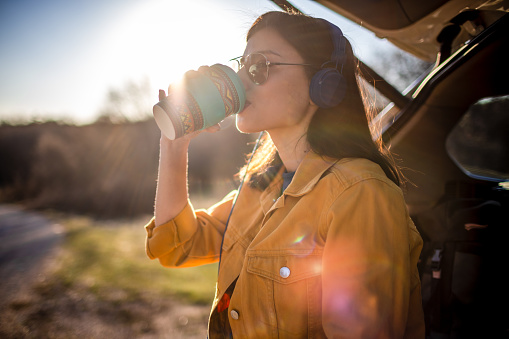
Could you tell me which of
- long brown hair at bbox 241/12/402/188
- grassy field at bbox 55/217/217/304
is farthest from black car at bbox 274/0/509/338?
grassy field at bbox 55/217/217/304

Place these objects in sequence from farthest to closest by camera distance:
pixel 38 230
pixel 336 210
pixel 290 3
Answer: pixel 38 230, pixel 290 3, pixel 336 210

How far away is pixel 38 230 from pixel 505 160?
366 inches

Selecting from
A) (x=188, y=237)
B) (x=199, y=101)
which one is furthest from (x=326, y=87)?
(x=188, y=237)

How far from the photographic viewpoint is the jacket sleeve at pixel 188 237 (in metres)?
1.50

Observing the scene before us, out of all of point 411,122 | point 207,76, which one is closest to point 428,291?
point 411,122

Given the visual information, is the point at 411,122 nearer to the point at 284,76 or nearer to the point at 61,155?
the point at 284,76

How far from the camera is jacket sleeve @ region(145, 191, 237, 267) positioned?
1.50 metres

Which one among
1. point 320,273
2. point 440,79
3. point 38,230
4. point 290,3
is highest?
point 290,3

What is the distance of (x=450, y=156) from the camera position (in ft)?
5.94

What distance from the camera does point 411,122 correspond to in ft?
5.65

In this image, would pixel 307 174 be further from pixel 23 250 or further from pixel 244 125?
pixel 23 250

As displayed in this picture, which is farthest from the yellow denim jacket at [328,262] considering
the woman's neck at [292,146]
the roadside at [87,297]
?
the roadside at [87,297]

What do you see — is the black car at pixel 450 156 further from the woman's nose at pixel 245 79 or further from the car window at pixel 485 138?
the car window at pixel 485 138

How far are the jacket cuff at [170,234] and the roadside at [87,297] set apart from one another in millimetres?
1622
